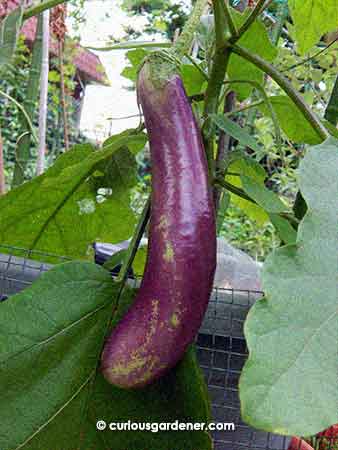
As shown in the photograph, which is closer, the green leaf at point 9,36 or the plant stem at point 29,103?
the green leaf at point 9,36

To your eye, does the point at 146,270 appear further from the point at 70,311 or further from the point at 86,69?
the point at 86,69

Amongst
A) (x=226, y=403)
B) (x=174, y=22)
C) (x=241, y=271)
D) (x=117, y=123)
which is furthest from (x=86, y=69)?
(x=226, y=403)

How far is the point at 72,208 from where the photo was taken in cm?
72

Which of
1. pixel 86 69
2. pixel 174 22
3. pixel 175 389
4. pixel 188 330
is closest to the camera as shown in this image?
pixel 188 330

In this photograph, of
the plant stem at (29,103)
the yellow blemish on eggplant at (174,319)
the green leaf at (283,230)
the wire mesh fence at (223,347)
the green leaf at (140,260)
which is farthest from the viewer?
the plant stem at (29,103)

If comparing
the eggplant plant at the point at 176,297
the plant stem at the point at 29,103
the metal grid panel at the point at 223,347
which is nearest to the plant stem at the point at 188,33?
the eggplant plant at the point at 176,297

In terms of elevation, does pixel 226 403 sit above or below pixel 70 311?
below

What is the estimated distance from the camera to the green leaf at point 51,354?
0.45m

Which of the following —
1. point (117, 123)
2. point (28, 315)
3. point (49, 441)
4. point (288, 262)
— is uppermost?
point (288, 262)

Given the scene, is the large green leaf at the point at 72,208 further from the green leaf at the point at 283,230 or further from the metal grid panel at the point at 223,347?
the green leaf at the point at 283,230

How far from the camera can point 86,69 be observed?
5.77m

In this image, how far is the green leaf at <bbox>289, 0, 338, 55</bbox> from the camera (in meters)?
0.63

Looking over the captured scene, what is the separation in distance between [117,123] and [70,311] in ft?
11.1

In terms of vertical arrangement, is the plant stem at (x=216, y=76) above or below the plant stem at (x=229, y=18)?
below
